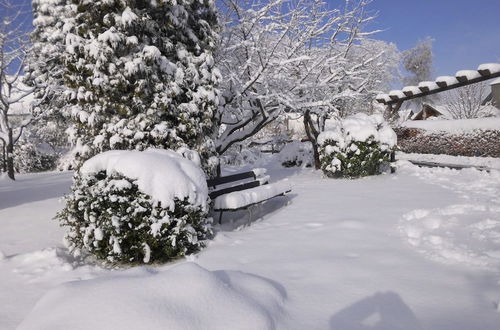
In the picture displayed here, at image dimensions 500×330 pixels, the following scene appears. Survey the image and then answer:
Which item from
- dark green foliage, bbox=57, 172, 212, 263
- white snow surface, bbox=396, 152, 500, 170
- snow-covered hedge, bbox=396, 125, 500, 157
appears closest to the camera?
dark green foliage, bbox=57, 172, 212, 263

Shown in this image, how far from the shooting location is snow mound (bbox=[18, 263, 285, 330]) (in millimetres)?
2098

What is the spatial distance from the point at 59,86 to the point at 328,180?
11.5 metres

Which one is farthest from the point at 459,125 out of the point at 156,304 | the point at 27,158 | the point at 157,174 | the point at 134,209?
the point at 27,158

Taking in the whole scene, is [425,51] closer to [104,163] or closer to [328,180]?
[328,180]

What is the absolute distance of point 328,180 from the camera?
408 inches

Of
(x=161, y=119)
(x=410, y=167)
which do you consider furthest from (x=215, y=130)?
(x=410, y=167)

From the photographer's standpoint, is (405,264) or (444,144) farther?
(444,144)

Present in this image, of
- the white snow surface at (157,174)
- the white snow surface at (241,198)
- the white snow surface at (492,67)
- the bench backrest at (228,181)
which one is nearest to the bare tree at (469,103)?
the white snow surface at (492,67)

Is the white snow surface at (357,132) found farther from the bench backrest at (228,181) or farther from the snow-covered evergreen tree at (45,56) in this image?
the snow-covered evergreen tree at (45,56)

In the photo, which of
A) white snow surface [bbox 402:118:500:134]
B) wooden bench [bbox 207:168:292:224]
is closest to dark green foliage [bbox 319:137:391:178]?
wooden bench [bbox 207:168:292:224]

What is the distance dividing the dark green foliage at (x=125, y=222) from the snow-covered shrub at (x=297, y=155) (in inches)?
466

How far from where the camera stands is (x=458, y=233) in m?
4.41

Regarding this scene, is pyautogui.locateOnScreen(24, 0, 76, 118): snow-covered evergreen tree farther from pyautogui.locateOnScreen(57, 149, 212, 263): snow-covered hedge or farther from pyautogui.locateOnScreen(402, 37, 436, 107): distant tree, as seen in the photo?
pyautogui.locateOnScreen(402, 37, 436, 107): distant tree

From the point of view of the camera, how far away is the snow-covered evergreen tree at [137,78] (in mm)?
5555
